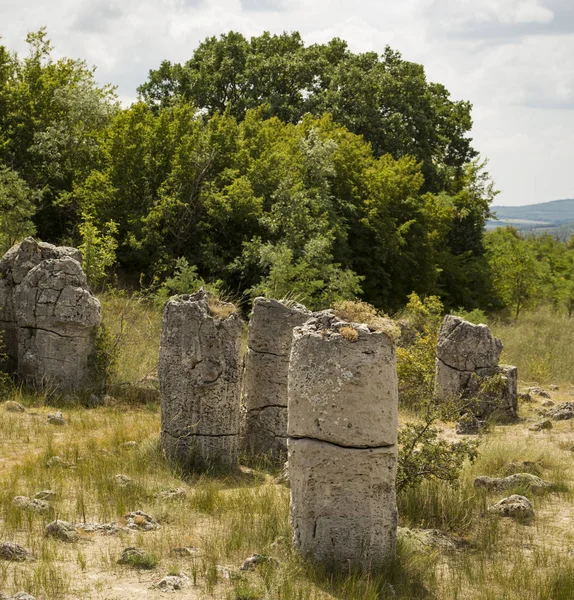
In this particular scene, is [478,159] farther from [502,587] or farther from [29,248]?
[502,587]

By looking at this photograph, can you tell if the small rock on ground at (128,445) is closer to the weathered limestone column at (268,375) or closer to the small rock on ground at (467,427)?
the weathered limestone column at (268,375)

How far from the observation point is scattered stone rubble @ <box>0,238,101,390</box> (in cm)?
1370

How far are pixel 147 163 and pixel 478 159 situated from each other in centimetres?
1946

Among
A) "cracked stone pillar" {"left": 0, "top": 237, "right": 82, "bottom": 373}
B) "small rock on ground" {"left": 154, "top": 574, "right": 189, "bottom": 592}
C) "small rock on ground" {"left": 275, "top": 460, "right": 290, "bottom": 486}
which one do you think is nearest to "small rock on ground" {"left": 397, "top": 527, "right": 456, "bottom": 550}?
"small rock on ground" {"left": 275, "top": 460, "right": 290, "bottom": 486}

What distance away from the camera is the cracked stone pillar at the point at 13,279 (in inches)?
560

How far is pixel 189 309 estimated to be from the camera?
34.3 feet

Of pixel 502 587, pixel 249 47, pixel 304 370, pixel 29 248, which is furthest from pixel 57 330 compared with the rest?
pixel 249 47

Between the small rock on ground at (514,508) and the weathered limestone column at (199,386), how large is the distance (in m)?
3.20

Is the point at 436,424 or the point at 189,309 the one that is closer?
the point at 189,309

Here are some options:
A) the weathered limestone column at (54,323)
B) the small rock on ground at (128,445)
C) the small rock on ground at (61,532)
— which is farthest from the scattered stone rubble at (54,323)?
the small rock on ground at (61,532)

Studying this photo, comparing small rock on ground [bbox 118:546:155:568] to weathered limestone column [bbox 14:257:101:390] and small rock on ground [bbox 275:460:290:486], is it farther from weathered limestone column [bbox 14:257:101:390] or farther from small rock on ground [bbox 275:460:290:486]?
weathered limestone column [bbox 14:257:101:390]

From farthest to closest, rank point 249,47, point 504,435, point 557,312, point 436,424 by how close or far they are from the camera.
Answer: point 249,47 → point 557,312 → point 436,424 → point 504,435

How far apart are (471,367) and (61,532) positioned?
880 centimetres

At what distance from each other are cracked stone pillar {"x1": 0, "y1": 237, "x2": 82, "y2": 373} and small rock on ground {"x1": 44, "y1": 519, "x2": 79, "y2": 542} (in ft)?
22.9
